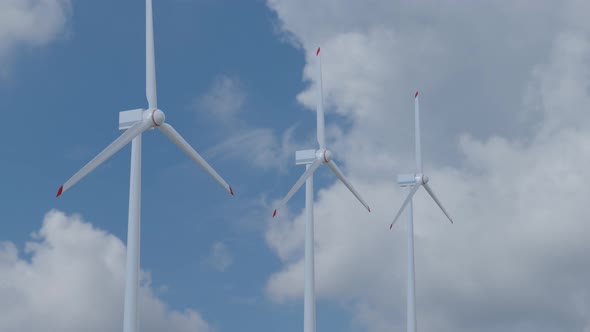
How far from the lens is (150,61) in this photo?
45.2m

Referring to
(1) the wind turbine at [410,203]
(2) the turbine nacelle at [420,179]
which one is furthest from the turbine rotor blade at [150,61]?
(2) the turbine nacelle at [420,179]

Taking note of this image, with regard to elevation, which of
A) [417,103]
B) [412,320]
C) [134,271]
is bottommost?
[134,271]

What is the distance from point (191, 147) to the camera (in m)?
45.7

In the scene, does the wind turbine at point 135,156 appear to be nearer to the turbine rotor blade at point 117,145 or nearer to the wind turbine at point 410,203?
the turbine rotor blade at point 117,145

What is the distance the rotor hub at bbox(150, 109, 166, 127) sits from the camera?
41.5m

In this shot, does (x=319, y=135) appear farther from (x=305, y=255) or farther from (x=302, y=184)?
(x=305, y=255)

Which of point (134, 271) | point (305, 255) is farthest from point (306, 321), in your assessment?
point (134, 271)

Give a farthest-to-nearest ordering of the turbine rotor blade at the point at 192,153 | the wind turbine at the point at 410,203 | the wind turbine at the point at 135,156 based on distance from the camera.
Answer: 1. the wind turbine at the point at 410,203
2. the turbine rotor blade at the point at 192,153
3. the wind turbine at the point at 135,156

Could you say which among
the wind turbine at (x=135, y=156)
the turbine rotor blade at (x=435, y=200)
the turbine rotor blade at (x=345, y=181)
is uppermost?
the turbine rotor blade at (x=435, y=200)

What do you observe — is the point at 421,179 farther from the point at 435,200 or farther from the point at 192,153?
the point at 192,153

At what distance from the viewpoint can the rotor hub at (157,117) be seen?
41.5m

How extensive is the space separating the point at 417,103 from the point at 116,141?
3626 centimetres

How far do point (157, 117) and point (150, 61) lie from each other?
4778mm

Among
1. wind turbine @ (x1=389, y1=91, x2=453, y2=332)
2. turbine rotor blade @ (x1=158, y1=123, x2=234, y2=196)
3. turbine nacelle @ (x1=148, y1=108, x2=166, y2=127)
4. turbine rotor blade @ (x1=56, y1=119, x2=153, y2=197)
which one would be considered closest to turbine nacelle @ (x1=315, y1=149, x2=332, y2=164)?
wind turbine @ (x1=389, y1=91, x2=453, y2=332)
